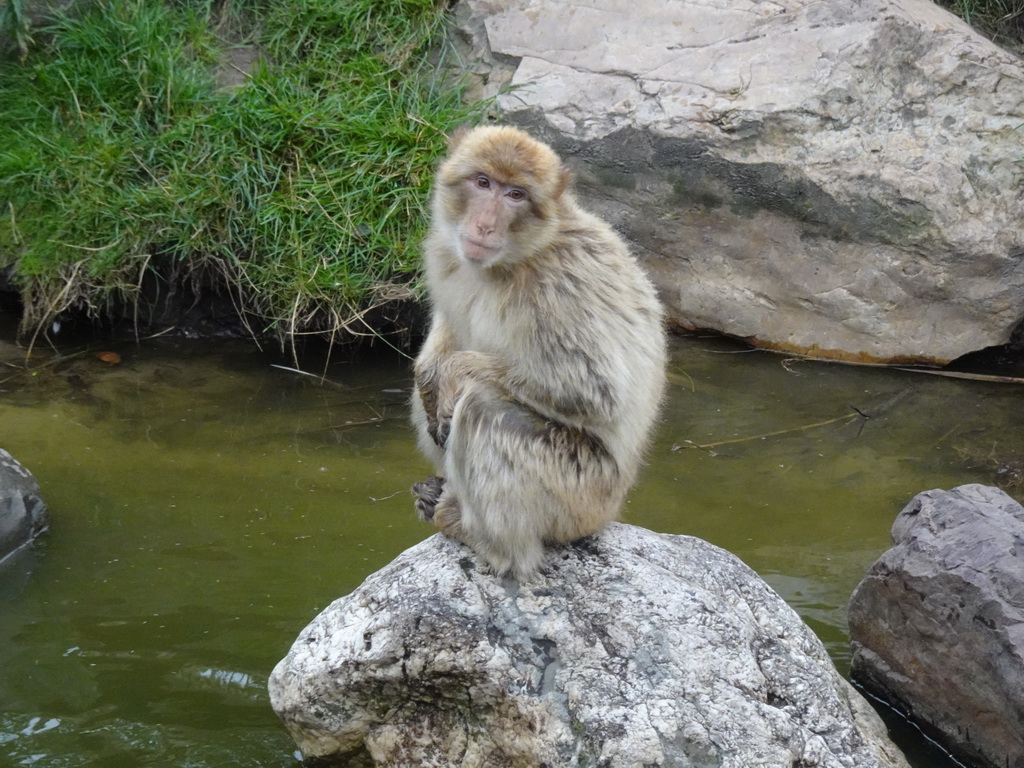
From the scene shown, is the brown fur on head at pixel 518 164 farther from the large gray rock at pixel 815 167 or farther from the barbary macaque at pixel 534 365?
the large gray rock at pixel 815 167

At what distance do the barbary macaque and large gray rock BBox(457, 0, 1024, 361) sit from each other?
3.13 metres

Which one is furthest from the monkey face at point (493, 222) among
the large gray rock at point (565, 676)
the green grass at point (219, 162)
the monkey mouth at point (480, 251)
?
the green grass at point (219, 162)

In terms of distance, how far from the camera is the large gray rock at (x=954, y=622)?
3625 mm

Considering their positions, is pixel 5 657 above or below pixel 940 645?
below

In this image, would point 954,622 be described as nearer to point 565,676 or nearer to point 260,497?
point 565,676

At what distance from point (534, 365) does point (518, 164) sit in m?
0.60

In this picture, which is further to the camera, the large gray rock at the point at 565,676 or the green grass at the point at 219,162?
the green grass at the point at 219,162

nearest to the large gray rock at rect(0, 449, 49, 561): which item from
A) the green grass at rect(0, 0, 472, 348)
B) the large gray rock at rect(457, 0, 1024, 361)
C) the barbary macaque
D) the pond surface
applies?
the pond surface

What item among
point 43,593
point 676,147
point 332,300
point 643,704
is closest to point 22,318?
point 332,300

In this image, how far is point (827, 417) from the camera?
6.12 metres

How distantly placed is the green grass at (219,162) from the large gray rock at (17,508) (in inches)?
65.9

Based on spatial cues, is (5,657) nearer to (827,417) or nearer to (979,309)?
(827,417)

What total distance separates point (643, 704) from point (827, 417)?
10.4ft

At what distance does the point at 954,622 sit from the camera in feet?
12.3
